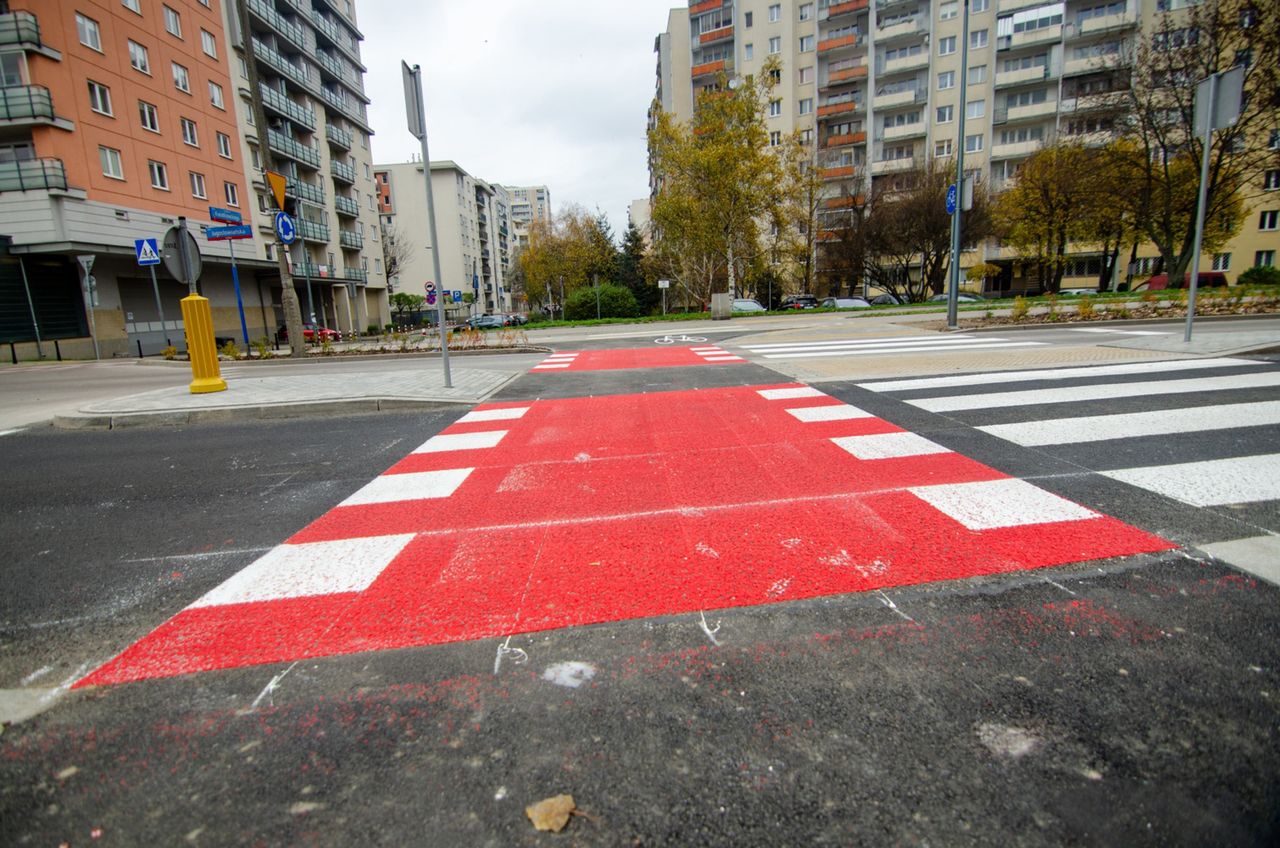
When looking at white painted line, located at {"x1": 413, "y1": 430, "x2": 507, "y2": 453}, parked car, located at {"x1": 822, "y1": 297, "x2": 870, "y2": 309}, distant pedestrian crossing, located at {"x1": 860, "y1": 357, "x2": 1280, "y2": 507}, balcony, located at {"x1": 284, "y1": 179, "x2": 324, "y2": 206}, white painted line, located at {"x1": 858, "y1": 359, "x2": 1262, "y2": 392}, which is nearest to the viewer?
distant pedestrian crossing, located at {"x1": 860, "y1": 357, "x2": 1280, "y2": 507}

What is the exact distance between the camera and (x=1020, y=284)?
55844 millimetres

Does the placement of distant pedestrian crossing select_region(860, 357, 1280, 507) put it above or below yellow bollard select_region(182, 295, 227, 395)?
below

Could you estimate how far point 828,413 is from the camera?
7043 millimetres

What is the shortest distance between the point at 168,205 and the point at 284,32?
20.4 m

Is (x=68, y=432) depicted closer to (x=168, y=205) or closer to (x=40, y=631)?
(x=40, y=631)

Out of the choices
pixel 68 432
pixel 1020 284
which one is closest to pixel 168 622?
pixel 68 432

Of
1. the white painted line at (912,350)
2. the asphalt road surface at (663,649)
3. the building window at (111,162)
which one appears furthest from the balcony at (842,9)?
the asphalt road surface at (663,649)

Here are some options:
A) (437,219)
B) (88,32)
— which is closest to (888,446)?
(88,32)

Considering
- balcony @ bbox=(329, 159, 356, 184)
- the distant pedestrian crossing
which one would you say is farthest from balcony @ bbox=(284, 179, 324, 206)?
the distant pedestrian crossing

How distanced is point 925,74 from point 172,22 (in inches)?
2243

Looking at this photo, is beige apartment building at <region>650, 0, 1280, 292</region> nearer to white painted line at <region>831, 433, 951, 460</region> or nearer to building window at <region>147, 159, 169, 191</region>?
building window at <region>147, 159, 169, 191</region>

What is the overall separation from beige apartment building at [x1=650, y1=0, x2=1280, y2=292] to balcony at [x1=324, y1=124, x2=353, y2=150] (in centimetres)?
3461

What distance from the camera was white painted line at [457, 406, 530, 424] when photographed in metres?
7.70

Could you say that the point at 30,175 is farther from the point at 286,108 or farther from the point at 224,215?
the point at 286,108
